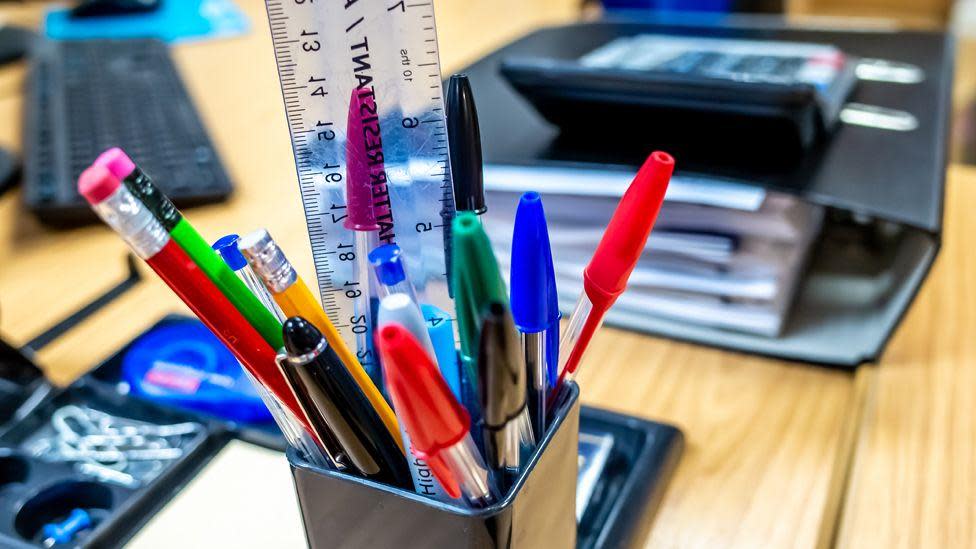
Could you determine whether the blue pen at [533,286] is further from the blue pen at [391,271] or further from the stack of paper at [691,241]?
the stack of paper at [691,241]

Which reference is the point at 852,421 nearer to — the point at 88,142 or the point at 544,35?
the point at 544,35

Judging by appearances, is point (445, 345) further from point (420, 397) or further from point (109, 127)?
point (109, 127)

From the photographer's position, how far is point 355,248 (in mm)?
260

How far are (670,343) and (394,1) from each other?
32cm

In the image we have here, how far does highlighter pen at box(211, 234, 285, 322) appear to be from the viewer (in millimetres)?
238

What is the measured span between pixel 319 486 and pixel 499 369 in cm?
9

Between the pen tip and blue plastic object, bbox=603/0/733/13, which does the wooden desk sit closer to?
Result: the pen tip

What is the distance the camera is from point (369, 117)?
0.24m

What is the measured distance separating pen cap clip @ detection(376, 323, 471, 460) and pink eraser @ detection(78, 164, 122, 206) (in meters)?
0.07

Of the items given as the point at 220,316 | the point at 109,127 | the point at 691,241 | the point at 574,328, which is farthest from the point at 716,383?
the point at 109,127

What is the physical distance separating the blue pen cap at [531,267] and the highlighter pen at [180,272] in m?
0.07

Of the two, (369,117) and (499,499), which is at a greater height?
(369,117)

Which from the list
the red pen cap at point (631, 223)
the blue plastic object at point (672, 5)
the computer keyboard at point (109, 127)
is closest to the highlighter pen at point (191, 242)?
the red pen cap at point (631, 223)

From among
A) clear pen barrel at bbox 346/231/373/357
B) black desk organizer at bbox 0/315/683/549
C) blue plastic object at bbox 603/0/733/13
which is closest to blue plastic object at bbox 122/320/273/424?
black desk organizer at bbox 0/315/683/549
